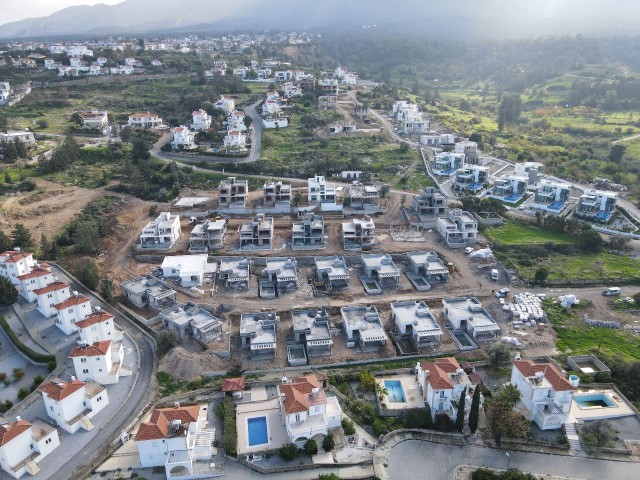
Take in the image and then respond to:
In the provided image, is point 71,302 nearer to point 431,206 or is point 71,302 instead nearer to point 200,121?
point 431,206

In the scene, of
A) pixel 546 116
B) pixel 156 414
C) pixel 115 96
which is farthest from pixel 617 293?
pixel 115 96

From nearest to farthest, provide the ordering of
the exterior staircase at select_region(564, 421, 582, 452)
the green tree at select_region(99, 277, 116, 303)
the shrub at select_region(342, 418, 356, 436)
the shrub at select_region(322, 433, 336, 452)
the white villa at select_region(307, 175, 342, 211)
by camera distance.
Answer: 1. the shrub at select_region(322, 433, 336, 452)
2. the exterior staircase at select_region(564, 421, 582, 452)
3. the shrub at select_region(342, 418, 356, 436)
4. the green tree at select_region(99, 277, 116, 303)
5. the white villa at select_region(307, 175, 342, 211)

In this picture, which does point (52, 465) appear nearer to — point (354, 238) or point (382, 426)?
point (382, 426)

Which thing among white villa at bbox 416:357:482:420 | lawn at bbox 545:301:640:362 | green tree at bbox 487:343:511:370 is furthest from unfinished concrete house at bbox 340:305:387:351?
lawn at bbox 545:301:640:362

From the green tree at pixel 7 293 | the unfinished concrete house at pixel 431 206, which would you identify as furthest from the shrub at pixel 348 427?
the unfinished concrete house at pixel 431 206

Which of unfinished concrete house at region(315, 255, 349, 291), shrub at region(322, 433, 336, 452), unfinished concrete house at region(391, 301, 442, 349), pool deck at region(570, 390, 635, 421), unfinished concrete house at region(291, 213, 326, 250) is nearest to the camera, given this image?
shrub at region(322, 433, 336, 452)

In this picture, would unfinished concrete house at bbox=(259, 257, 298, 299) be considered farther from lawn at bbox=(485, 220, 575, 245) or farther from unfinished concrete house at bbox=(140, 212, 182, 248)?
lawn at bbox=(485, 220, 575, 245)
